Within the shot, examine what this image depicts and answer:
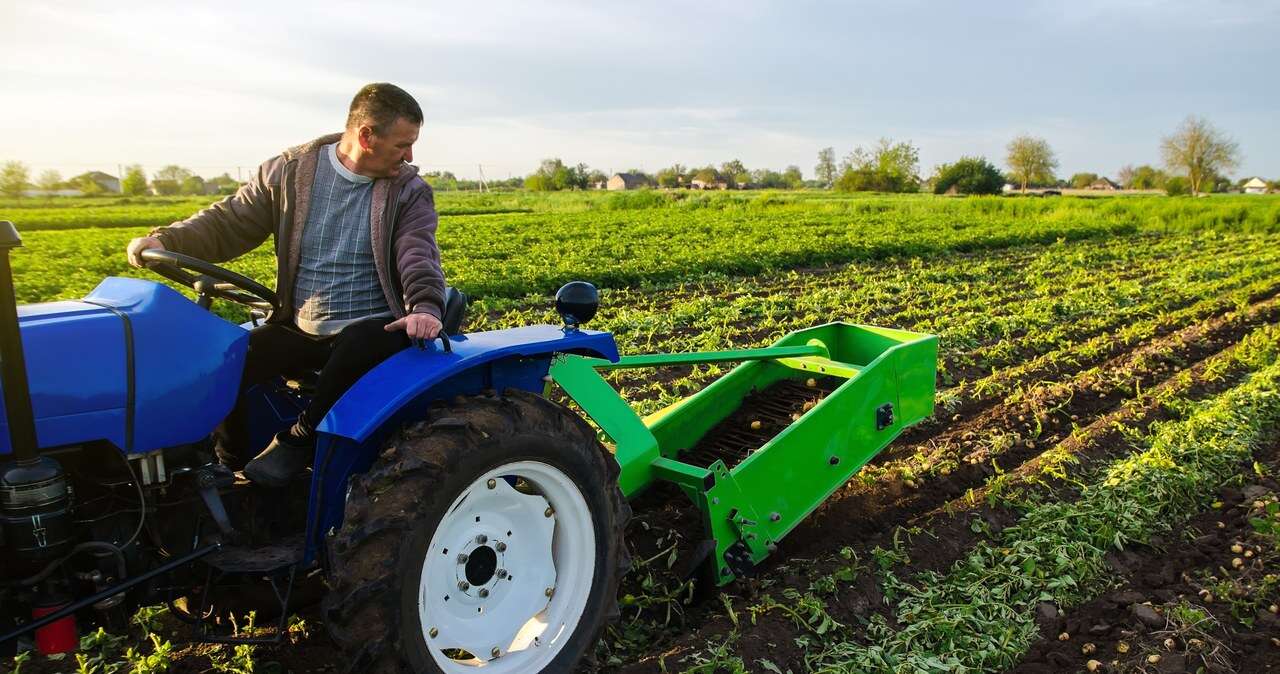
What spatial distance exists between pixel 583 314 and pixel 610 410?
1.61ft

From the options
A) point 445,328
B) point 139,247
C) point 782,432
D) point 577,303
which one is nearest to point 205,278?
point 139,247

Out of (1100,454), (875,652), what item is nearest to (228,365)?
(875,652)

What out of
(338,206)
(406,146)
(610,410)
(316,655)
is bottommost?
(316,655)

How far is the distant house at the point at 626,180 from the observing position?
296ft

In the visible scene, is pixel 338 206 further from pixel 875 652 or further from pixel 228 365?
pixel 875 652

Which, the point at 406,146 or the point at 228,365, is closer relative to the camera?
the point at 228,365

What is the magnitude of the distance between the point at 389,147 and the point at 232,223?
2.11 feet

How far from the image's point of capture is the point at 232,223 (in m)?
2.97

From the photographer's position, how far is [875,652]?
2.91m

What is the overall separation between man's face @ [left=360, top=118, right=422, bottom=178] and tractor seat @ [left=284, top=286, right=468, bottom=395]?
0.44 metres

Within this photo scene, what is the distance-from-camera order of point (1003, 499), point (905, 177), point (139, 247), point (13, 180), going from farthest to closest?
1. point (905, 177)
2. point (13, 180)
3. point (1003, 499)
4. point (139, 247)

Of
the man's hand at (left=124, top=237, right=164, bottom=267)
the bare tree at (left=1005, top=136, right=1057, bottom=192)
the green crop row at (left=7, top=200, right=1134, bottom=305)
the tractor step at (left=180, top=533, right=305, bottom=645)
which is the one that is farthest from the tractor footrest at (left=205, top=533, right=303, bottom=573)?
the bare tree at (left=1005, top=136, right=1057, bottom=192)

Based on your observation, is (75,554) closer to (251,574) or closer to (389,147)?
(251,574)

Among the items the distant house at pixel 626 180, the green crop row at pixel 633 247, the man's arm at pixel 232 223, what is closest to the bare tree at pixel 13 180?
the green crop row at pixel 633 247
